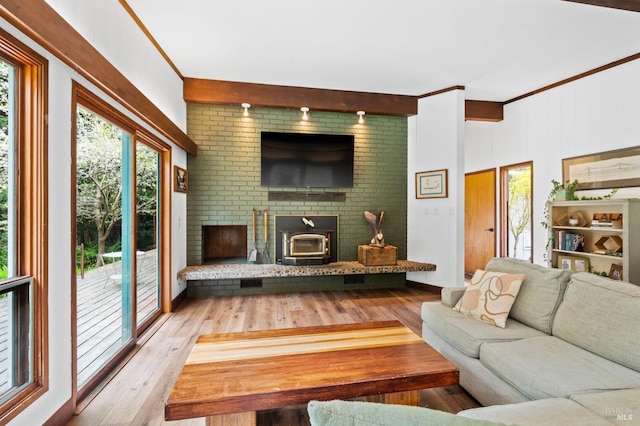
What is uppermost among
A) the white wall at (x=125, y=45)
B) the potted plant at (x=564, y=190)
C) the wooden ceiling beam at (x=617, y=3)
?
the wooden ceiling beam at (x=617, y=3)

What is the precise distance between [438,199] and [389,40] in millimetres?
2276

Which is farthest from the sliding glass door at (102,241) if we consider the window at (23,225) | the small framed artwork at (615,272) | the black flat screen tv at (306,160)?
the small framed artwork at (615,272)

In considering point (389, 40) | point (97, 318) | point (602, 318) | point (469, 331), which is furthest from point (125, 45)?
point (602, 318)

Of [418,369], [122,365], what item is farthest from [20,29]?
[418,369]

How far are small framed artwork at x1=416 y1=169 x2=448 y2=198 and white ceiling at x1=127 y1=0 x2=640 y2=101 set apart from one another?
4.07ft

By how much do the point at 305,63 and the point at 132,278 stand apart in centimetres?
295

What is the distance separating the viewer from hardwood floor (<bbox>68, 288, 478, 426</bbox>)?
5.95ft

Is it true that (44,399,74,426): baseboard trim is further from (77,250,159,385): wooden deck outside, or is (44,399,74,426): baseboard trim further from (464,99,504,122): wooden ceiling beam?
(464,99,504,122): wooden ceiling beam

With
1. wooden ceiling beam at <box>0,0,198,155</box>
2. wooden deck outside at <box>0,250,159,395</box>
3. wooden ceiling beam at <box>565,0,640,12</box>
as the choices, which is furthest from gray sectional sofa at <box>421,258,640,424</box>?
wooden ceiling beam at <box>0,0,198,155</box>

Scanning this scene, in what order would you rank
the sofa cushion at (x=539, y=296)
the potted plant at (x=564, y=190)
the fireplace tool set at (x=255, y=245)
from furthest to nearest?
1. the fireplace tool set at (x=255, y=245)
2. the potted plant at (x=564, y=190)
3. the sofa cushion at (x=539, y=296)

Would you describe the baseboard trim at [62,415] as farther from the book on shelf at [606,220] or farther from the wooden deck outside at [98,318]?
the book on shelf at [606,220]

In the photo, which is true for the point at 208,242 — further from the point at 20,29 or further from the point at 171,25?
the point at 20,29

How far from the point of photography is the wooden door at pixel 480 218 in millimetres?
5340

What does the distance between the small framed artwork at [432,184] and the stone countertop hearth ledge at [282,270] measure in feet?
3.37
